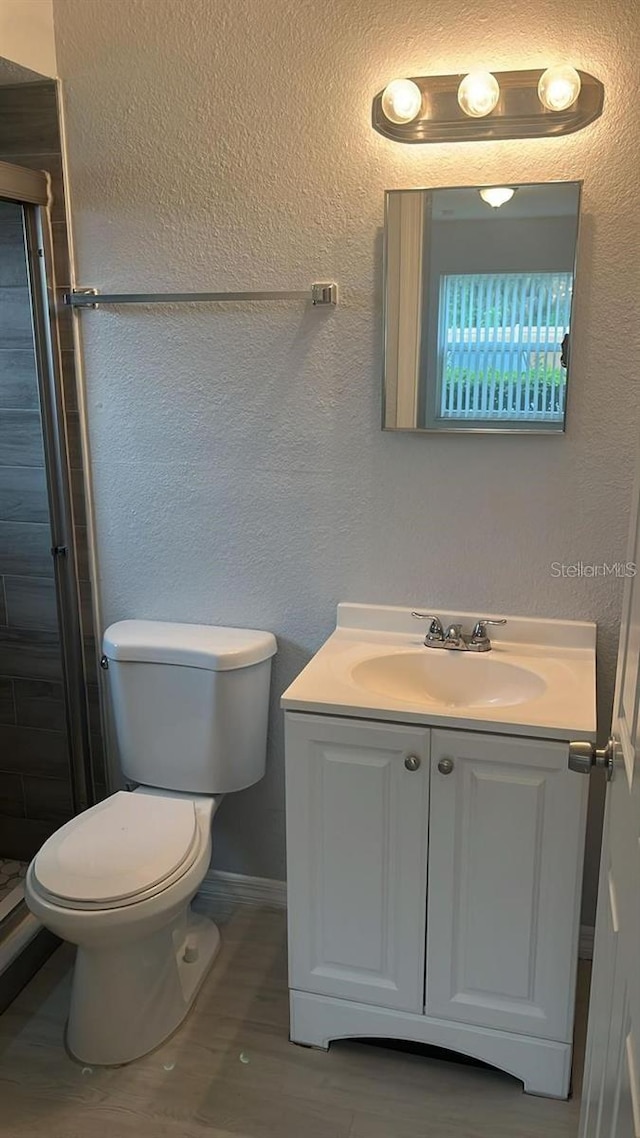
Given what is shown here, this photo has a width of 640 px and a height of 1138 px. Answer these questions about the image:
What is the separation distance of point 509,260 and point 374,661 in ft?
3.12

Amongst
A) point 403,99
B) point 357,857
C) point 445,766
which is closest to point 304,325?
point 403,99

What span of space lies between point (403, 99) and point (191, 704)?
1.47 metres

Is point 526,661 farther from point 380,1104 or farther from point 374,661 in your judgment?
point 380,1104

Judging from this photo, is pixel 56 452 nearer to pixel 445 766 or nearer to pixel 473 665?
pixel 473 665

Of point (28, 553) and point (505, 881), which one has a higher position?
point (28, 553)

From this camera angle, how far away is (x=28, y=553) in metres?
Result: 2.54

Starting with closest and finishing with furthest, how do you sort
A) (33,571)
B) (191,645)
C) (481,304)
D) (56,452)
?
(481,304)
(191,645)
(56,452)
(33,571)

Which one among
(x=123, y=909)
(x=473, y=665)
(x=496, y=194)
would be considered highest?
(x=496, y=194)

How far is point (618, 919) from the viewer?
1.18 metres

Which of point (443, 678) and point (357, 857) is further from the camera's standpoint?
point (443, 678)

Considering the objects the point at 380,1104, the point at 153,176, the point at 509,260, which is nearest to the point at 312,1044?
the point at 380,1104

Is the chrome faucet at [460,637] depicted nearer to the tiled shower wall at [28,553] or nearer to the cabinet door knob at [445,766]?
the cabinet door knob at [445,766]

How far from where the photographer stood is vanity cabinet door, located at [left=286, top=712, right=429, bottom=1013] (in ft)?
6.18

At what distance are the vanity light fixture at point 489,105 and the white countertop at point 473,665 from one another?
1085 millimetres
